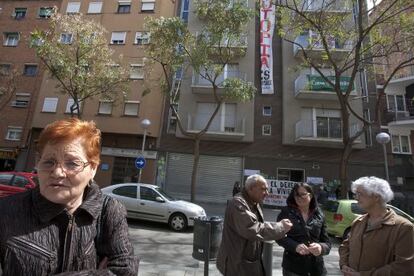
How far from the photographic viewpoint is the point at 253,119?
877 inches

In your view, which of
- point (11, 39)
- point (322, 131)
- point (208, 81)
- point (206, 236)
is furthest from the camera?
point (11, 39)

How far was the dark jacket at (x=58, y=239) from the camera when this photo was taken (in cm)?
144

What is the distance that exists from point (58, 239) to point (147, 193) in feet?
34.8

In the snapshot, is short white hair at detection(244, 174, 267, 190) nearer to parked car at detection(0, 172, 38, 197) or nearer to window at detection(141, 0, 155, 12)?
parked car at detection(0, 172, 38, 197)

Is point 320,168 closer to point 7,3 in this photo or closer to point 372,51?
point 372,51

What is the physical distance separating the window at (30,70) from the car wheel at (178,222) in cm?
1994

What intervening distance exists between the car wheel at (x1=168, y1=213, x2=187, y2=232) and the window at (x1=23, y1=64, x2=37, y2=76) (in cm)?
1994

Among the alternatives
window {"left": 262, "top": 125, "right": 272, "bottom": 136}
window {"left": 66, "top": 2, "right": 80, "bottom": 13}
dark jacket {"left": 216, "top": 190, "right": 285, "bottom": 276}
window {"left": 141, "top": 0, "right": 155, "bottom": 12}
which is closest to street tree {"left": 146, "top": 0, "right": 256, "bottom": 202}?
window {"left": 262, "top": 125, "right": 272, "bottom": 136}

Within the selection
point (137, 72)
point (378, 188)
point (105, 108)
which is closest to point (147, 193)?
point (378, 188)

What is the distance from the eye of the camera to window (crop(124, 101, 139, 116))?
2259cm

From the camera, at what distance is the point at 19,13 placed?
90.6ft

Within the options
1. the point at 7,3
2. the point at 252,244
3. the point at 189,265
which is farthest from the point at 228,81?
the point at 7,3

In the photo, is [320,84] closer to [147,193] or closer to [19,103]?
[147,193]

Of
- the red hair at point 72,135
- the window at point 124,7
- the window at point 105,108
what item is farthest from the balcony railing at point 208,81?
the red hair at point 72,135
